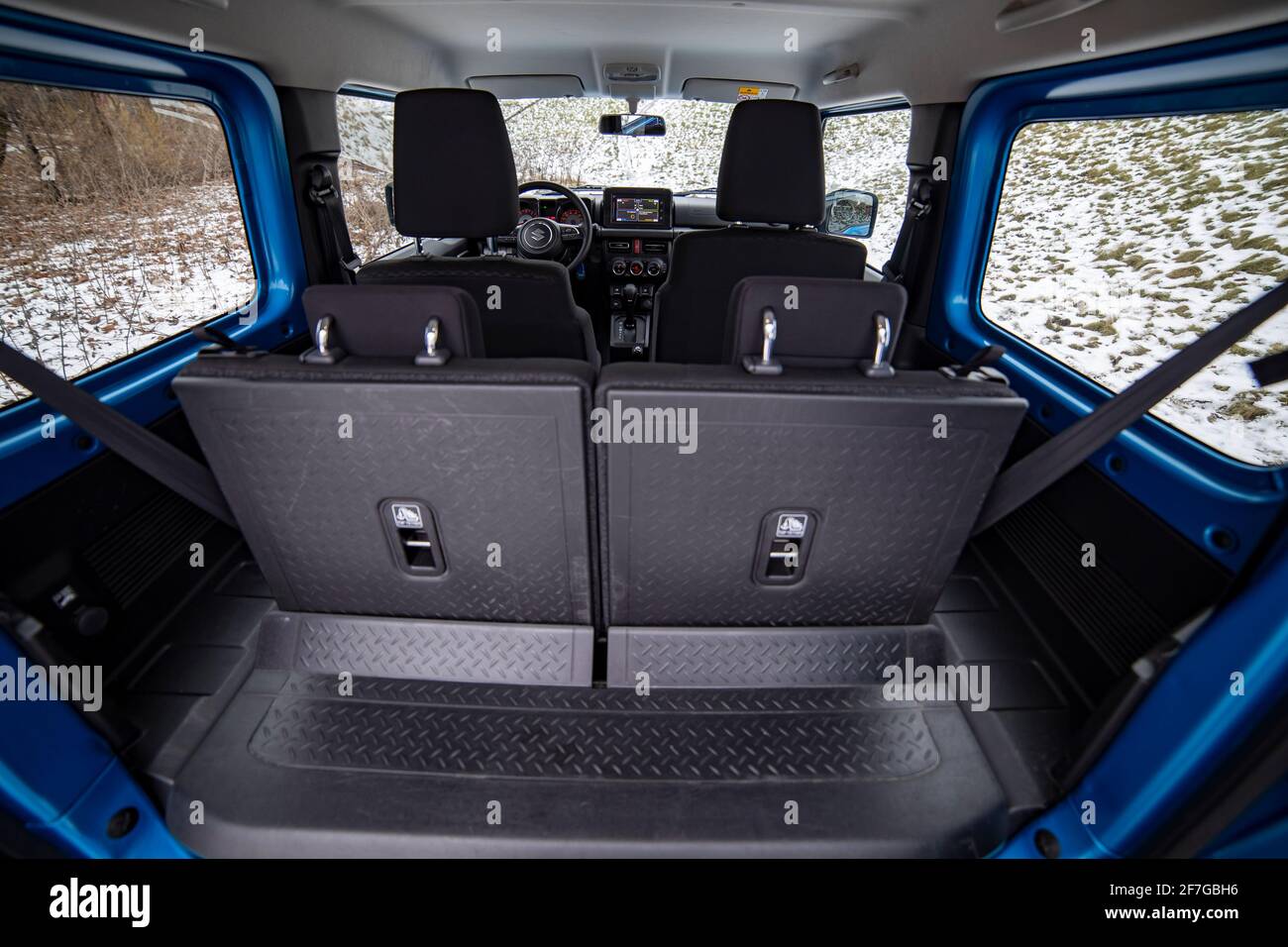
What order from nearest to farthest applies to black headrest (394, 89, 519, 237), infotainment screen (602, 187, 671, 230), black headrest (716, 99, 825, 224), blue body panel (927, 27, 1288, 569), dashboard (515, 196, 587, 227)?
blue body panel (927, 27, 1288, 569) → black headrest (394, 89, 519, 237) → black headrest (716, 99, 825, 224) → dashboard (515, 196, 587, 227) → infotainment screen (602, 187, 671, 230)

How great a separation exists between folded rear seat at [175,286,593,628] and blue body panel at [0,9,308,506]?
523 millimetres

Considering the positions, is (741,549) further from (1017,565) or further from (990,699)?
(1017,565)

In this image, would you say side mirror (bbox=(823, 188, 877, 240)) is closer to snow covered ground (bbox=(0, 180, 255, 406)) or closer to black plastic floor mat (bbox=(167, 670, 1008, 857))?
black plastic floor mat (bbox=(167, 670, 1008, 857))

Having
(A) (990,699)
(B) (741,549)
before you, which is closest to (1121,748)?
(A) (990,699)

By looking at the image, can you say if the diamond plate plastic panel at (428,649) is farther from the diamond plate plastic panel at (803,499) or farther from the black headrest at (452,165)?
the black headrest at (452,165)

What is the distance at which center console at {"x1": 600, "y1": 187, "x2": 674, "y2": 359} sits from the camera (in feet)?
15.5

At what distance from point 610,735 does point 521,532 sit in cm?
63

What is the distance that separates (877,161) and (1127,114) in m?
2.05

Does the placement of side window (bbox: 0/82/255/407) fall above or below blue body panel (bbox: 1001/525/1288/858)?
above

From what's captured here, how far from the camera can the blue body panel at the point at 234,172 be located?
161cm

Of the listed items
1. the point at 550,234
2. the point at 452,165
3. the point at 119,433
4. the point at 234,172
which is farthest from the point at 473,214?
the point at 550,234

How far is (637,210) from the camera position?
15.6ft

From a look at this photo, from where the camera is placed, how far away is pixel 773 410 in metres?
1.37

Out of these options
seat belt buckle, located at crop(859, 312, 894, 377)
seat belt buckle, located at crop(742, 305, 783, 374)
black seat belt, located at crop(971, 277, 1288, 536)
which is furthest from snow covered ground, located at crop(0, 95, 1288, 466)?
seat belt buckle, located at crop(742, 305, 783, 374)
